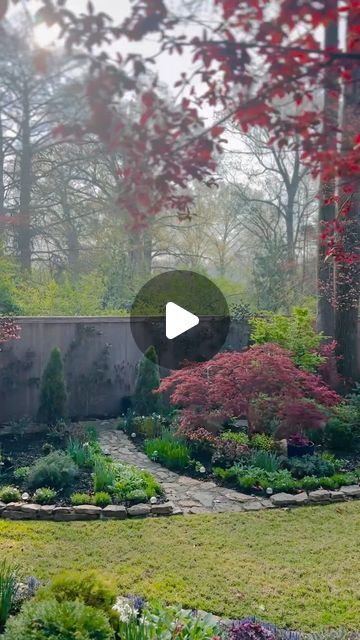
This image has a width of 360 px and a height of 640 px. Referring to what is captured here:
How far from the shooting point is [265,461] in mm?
5457

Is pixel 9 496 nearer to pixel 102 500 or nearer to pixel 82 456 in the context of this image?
pixel 102 500

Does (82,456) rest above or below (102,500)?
above

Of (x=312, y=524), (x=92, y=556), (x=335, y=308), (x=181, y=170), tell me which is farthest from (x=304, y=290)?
(x=181, y=170)

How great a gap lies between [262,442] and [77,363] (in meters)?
3.57

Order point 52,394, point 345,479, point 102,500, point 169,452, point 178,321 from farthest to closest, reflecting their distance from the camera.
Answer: point 178,321, point 52,394, point 169,452, point 345,479, point 102,500

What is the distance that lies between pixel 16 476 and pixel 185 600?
272 cm

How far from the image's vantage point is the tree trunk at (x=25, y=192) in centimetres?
221

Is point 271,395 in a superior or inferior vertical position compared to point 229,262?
inferior

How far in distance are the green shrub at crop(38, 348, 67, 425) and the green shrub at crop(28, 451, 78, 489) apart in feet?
7.90

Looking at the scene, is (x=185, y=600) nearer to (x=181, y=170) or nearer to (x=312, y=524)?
(x=312, y=524)

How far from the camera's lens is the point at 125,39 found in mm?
1661
